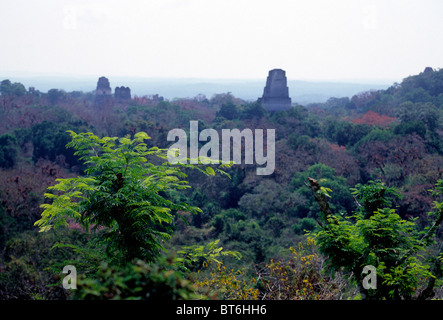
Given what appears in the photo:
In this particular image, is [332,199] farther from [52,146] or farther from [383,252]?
[52,146]

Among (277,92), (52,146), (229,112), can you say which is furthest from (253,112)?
(52,146)

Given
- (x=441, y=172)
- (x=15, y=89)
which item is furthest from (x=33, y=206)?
(x=15, y=89)

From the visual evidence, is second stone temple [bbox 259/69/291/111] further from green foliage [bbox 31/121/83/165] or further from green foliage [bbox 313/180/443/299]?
green foliage [bbox 313/180/443/299]

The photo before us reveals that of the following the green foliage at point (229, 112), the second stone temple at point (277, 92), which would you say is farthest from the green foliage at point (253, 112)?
the second stone temple at point (277, 92)

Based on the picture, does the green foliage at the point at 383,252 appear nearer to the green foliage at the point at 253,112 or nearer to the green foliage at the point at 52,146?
the green foliage at the point at 52,146

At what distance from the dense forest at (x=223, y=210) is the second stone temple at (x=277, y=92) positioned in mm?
3622

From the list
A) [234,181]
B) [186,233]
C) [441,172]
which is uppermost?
[441,172]

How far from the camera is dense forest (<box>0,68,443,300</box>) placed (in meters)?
4.31

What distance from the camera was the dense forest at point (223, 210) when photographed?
4.31 meters

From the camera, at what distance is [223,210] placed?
19.9 meters

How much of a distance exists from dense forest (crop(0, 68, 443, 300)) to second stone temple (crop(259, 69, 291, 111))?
3622mm
